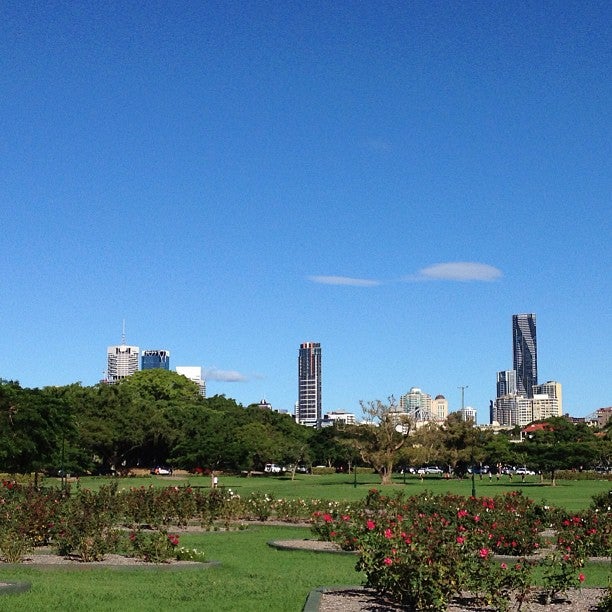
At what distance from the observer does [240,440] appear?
311 ft

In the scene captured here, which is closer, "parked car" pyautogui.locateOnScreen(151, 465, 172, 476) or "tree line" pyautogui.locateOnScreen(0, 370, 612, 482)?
"tree line" pyautogui.locateOnScreen(0, 370, 612, 482)

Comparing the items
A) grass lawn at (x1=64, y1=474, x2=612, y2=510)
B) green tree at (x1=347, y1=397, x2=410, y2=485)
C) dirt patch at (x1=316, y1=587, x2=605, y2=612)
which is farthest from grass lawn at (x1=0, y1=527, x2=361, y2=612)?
green tree at (x1=347, y1=397, x2=410, y2=485)

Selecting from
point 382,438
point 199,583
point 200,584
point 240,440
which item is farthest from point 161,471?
point 200,584

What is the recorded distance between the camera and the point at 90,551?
18.0 metres

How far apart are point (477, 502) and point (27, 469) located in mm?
34561

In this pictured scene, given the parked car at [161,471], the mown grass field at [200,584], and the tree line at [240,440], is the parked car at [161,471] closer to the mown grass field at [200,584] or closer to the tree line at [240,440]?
the tree line at [240,440]

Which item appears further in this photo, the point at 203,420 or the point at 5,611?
the point at 203,420

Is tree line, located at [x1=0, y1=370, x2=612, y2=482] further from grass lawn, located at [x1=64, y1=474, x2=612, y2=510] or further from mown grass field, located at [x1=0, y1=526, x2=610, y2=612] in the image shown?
mown grass field, located at [x1=0, y1=526, x2=610, y2=612]

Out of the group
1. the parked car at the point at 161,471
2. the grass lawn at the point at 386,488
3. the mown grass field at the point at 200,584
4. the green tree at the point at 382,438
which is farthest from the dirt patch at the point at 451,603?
the parked car at the point at 161,471

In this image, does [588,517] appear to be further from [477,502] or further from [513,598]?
[513,598]

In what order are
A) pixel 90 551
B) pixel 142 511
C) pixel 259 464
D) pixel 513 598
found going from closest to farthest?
pixel 513 598, pixel 90 551, pixel 142 511, pixel 259 464

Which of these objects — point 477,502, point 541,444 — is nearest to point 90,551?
point 477,502

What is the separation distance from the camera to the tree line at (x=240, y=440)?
82.2 m

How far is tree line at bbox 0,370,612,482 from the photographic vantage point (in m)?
82.2
